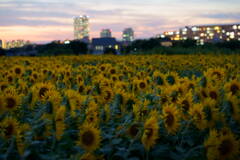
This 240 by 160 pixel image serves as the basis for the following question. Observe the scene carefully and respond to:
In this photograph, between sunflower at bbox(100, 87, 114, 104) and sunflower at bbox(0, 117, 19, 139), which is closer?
sunflower at bbox(0, 117, 19, 139)

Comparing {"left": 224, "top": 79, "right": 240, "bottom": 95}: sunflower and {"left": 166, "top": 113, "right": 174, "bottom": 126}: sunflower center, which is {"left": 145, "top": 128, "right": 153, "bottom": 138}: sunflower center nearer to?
{"left": 166, "top": 113, "right": 174, "bottom": 126}: sunflower center

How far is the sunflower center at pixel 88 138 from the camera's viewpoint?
2209 millimetres

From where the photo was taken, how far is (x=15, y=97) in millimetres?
3008

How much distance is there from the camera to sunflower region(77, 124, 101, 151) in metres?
2.21

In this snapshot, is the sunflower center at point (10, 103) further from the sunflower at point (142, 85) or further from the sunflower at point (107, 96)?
the sunflower at point (142, 85)

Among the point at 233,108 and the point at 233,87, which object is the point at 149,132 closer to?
the point at 233,108

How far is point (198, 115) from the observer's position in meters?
2.60

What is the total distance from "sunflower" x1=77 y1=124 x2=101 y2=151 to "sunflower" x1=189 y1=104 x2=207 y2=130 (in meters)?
0.73

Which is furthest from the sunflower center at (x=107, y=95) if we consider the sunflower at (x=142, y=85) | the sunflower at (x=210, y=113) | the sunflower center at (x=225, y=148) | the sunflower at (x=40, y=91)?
the sunflower center at (x=225, y=148)

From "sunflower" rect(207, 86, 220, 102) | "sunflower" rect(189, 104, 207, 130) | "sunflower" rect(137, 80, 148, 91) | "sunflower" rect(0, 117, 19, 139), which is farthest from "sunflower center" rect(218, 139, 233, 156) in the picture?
"sunflower" rect(137, 80, 148, 91)

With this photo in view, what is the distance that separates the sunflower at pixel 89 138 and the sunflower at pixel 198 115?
731 mm

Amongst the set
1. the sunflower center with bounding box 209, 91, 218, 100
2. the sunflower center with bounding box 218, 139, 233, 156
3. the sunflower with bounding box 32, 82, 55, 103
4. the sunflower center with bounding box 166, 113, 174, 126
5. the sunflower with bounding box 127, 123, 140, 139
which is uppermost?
the sunflower with bounding box 32, 82, 55, 103

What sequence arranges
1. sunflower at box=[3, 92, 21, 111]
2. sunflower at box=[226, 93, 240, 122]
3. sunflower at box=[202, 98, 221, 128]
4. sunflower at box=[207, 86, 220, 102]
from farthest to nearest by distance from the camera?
1. sunflower at box=[207, 86, 220, 102]
2. sunflower at box=[3, 92, 21, 111]
3. sunflower at box=[226, 93, 240, 122]
4. sunflower at box=[202, 98, 221, 128]

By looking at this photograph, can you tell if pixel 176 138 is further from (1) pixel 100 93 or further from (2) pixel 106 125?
(1) pixel 100 93
